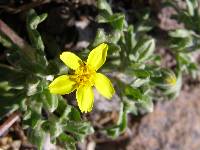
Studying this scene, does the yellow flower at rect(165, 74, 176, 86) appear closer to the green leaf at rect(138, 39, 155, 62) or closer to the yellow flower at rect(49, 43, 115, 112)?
the green leaf at rect(138, 39, 155, 62)

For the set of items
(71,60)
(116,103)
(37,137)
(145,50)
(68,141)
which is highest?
(71,60)

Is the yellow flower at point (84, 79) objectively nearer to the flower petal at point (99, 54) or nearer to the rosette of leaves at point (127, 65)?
the flower petal at point (99, 54)

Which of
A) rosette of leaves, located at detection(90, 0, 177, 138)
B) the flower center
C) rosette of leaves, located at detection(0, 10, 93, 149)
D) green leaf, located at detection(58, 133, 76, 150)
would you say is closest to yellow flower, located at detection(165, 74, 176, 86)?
rosette of leaves, located at detection(90, 0, 177, 138)

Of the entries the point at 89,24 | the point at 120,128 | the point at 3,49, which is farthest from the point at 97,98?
the point at 3,49

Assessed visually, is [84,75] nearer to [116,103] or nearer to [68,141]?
[68,141]

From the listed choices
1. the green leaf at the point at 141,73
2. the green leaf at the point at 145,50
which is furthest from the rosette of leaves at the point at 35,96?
the green leaf at the point at 145,50

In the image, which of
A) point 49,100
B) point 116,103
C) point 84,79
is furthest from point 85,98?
point 116,103
